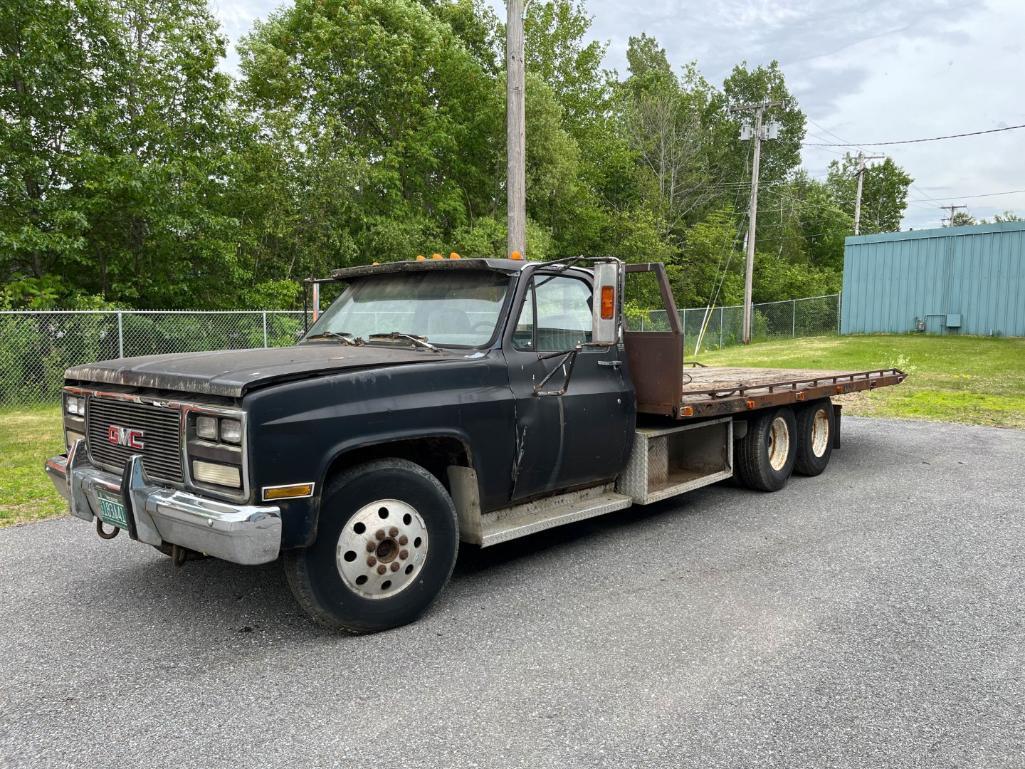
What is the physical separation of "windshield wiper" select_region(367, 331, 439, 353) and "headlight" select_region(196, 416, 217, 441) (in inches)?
54.1

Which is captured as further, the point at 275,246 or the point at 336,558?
the point at 275,246

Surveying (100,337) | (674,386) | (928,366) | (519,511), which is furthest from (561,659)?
(928,366)

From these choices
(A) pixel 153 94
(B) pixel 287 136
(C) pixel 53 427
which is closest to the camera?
(C) pixel 53 427

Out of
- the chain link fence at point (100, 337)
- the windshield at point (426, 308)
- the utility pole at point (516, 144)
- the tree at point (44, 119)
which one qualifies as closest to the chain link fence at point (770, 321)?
the chain link fence at point (100, 337)

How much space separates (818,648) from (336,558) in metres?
2.39

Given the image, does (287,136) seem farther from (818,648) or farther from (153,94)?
(818,648)

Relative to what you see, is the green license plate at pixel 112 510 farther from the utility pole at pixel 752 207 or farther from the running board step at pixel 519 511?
the utility pole at pixel 752 207

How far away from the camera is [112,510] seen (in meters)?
3.88

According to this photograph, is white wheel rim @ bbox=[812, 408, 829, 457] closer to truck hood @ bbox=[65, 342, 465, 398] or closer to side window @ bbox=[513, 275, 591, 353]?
side window @ bbox=[513, 275, 591, 353]

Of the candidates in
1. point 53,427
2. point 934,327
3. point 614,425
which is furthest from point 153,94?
point 934,327

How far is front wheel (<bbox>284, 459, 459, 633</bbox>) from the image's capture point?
3664 mm

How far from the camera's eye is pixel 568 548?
534 cm

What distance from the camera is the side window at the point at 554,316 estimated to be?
4723 mm

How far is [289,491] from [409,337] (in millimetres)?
1438
